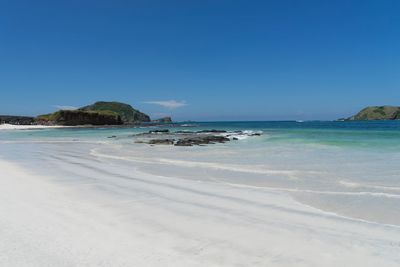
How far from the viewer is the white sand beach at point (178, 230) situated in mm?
5055

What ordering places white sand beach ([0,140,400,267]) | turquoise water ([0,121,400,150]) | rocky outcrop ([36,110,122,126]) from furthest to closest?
rocky outcrop ([36,110,122,126]), turquoise water ([0,121,400,150]), white sand beach ([0,140,400,267])

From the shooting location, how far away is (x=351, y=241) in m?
5.87

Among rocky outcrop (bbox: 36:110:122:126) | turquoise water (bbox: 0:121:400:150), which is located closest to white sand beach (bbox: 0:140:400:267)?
turquoise water (bbox: 0:121:400:150)

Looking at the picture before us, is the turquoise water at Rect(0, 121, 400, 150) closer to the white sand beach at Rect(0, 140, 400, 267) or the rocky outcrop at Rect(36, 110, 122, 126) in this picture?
the white sand beach at Rect(0, 140, 400, 267)

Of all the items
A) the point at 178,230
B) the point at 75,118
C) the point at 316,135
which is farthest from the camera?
the point at 75,118

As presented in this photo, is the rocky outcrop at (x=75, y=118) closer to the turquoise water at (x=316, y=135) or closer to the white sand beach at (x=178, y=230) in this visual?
the turquoise water at (x=316, y=135)

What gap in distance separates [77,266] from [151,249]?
45.8 inches

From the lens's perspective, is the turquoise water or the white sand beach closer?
the white sand beach

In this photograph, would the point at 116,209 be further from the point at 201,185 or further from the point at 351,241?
the point at 351,241

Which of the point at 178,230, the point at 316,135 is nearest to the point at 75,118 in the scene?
the point at 316,135

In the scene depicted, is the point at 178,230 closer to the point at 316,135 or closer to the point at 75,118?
the point at 316,135

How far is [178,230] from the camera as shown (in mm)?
6355

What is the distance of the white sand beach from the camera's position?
5055 mm

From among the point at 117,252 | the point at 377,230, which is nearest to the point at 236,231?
the point at 117,252
